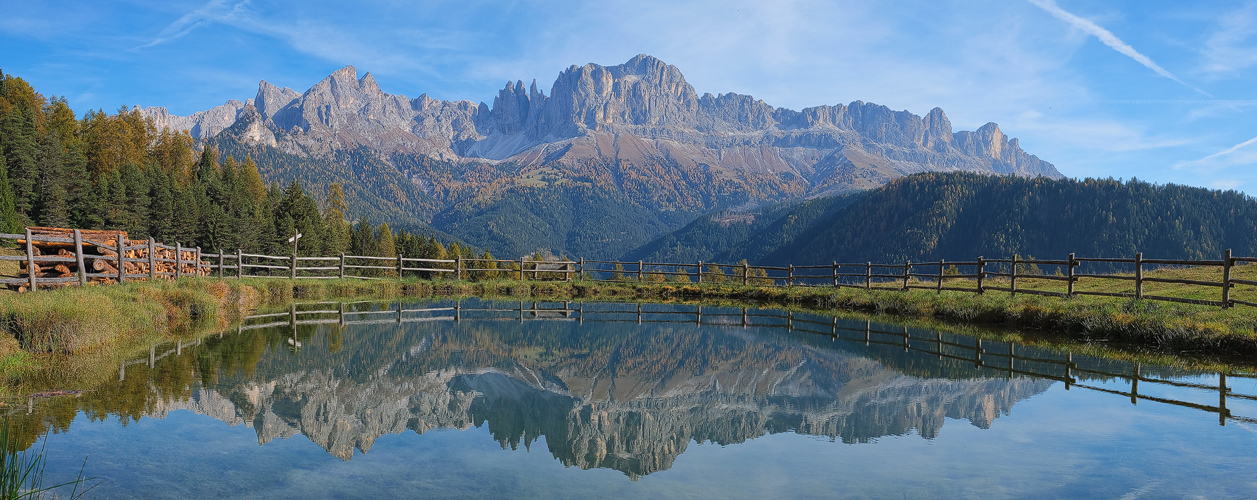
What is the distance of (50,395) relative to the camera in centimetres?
863

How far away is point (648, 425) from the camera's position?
8609mm

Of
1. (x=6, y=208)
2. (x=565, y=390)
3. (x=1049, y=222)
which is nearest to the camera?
(x=565, y=390)

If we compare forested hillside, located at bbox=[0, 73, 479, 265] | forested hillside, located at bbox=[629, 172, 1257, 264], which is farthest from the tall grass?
forested hillside, located at bbox=[629, 172, 1257, 264]

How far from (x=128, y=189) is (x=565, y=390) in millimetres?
51289

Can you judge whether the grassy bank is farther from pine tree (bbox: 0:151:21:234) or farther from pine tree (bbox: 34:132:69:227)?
pine tree (bbox: 34:132:69:227)

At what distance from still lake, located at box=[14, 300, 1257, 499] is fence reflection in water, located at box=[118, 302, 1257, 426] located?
109 mm

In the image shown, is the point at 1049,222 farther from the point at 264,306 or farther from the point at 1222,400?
the point at 1222,400

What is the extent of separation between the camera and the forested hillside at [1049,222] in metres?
162

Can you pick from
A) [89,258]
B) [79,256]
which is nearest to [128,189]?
[89,258]

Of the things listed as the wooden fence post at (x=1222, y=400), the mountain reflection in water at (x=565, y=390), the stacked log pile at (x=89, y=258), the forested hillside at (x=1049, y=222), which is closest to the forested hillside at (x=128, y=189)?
the stacked log pile at (x=89, y=258)

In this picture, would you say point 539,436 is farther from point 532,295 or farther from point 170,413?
point 532,295

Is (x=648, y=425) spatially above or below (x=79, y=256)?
below

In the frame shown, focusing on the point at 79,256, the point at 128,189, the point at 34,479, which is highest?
the point at 128,189

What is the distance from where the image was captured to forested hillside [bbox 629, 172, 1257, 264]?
162 m
